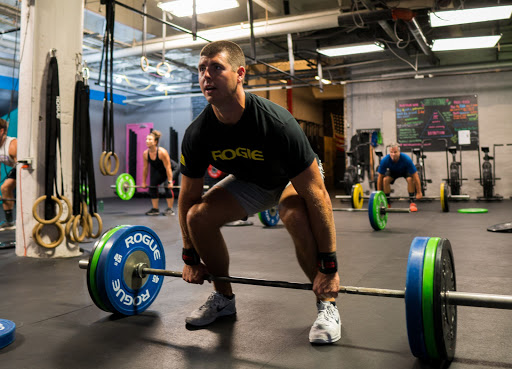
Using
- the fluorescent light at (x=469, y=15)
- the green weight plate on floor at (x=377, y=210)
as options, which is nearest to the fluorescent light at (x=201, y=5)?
the fluorescent light at (x=469, y=15)

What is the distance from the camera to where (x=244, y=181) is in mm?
1584

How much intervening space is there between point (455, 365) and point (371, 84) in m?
8.07

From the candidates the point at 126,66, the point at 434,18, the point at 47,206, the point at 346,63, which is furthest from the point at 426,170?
the point at 47,206

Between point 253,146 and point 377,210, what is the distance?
9.47ft

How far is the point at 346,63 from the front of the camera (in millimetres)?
8578

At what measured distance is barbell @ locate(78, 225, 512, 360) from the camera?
3.62 feet

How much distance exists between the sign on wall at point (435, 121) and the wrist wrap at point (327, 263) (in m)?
7.56

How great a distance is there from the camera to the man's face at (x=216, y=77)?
52.7 inches

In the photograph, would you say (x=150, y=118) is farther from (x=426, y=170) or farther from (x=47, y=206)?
(x=47, y=206)

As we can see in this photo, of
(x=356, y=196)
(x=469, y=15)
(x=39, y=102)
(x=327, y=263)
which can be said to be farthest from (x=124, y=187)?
(x=327, y=263)

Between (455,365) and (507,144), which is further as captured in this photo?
(507,144)

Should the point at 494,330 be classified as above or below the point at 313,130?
below

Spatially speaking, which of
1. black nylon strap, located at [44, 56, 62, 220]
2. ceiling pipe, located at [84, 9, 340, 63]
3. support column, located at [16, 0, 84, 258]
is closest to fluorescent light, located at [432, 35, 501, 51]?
ceiling pipe, located at [84, 9, 340, 63]

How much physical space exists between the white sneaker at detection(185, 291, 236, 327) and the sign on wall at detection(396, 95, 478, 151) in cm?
741
